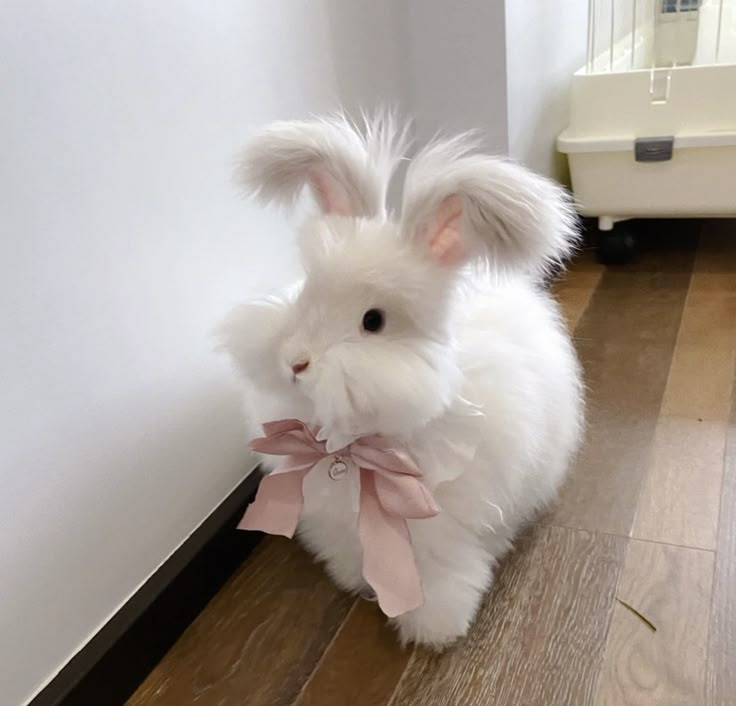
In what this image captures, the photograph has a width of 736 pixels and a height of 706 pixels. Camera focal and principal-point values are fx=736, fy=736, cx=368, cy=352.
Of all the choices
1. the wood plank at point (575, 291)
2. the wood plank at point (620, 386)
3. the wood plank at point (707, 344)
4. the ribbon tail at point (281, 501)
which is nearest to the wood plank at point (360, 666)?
the ribbon tail at point (281, 501)

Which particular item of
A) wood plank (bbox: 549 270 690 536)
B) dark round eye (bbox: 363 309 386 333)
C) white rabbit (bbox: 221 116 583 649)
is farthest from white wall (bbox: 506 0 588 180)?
dark round eye (bbox: 363 309 386 333)

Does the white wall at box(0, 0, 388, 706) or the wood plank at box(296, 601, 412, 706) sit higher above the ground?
the white wall at box(0, 0, 388, 706)

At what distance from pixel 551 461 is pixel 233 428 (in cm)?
42

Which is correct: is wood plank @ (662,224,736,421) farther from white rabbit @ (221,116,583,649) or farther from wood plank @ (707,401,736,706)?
white rabbit @ (221,116,583,649)

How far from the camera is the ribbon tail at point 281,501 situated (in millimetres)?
776

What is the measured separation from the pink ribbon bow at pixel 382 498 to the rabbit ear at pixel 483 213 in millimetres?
207

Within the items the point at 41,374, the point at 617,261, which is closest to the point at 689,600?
the point at 41,374

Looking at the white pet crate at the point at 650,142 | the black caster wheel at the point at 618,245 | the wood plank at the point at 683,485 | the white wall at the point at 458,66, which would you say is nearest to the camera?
the wood plank at the point at 683,485

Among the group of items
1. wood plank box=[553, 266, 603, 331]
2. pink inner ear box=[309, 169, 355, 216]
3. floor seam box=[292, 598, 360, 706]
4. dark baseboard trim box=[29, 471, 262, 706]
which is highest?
pink inner ear box=[309, 169, 355, 216]

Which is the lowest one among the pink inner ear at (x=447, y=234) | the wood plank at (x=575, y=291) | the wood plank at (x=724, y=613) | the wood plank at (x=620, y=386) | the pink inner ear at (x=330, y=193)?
the wood plank at (x=575, y=291)

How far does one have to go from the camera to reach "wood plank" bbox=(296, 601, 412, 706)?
0.77m

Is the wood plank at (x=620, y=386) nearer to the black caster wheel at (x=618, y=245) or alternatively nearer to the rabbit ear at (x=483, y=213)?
the black caster wheel at (x=618, y=245)

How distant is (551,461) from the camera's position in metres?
0.92

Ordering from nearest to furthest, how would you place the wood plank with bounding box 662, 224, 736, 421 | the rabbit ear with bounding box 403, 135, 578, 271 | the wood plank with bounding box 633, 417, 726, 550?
1. the rabbit ear with bounding box 403, 135, 578, 271
2. the wood plank with bounding box 633, 417, 726, 550
3. the wood plank with bounding box 662, 224, 736, 421
